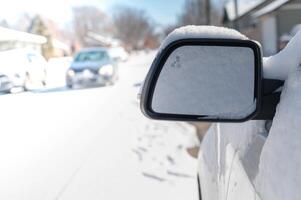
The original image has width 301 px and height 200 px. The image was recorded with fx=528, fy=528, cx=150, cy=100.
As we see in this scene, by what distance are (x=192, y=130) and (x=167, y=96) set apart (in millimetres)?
6567

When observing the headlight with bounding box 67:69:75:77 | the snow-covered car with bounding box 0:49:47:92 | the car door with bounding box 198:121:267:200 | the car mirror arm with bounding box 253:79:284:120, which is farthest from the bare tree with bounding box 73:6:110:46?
the car mirror arm with bounding box 253:79:284:120

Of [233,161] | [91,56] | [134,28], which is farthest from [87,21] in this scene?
[233,161]

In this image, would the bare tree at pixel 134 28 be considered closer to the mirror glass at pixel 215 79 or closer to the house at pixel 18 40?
the house at pixel 18 40

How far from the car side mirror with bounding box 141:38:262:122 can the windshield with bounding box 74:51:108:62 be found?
2.16 m

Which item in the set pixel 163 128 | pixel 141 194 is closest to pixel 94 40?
pixel 141 194

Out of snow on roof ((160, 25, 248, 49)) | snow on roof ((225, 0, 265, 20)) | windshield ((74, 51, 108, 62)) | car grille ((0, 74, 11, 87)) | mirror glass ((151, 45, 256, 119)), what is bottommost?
snow on roof ((225, 0, 265, 20))

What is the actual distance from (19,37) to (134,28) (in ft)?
6.13

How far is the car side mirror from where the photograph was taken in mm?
1675

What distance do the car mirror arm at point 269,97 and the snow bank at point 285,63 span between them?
0.8 inches

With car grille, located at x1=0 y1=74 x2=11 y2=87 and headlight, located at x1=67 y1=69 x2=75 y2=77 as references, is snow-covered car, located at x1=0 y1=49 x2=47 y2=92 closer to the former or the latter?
car grille, located at x1=0 y1=74 x2=11 y2=87

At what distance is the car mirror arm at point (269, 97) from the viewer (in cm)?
176

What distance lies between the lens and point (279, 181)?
144 cm

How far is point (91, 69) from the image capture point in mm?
4484

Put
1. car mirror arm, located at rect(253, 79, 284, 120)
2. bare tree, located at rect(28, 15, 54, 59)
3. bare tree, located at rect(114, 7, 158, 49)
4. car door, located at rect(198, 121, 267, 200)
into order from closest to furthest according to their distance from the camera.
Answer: car mirror arm, located at rect(253, 79, 284, 120) < car door, located at rect(198, 121, 267, 200) < bare tree, located at rect(28, 15, 54, 59) < bare tree, located at rect(114, 7, 158, 49)
